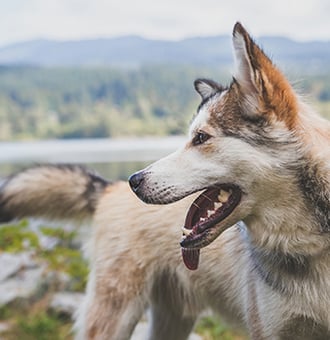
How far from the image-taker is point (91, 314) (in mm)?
4594

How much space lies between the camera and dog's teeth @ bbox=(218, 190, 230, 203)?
3.37 m

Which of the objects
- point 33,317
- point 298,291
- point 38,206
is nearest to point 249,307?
point 298,291

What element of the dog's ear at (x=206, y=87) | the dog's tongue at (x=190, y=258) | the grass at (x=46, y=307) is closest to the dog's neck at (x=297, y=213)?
the dog's tongue at (x=190, y=258)

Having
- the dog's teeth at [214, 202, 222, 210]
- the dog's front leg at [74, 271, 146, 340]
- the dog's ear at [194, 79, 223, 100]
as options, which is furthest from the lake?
the dog's front leg at [74, 271, 146, 340]

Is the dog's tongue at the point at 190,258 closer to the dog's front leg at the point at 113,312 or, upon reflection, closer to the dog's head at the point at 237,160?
the dog's head at the point at 237,160

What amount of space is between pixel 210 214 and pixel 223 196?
0.39 ft

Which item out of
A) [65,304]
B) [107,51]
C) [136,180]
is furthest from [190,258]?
[107,51]

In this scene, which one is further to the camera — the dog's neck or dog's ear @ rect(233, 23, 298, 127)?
the dog's neck

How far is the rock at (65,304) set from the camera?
6758mm

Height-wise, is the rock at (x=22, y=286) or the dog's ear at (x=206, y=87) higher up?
the dog's ear at (x=206, y=87)

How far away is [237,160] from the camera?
3260 mm

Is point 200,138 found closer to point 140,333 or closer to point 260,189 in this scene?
point 260,189

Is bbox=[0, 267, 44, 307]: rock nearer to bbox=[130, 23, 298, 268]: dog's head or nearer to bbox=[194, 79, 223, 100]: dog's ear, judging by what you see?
bbox=[194, 79, 223, 100]: dog's ear

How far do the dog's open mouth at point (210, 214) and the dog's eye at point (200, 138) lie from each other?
26 centimetres
